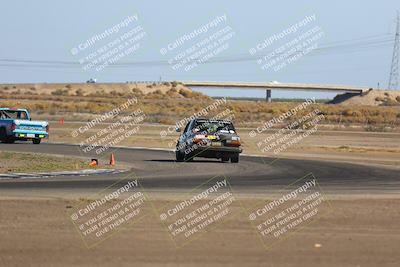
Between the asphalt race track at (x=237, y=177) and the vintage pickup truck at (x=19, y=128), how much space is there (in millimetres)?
9887

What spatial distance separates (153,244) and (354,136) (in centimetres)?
5095

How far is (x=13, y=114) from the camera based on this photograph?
140 feet

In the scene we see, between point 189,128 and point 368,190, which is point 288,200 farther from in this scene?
point 189,128

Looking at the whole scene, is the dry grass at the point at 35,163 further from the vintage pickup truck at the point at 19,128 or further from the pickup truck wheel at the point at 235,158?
the vintage pickup truck at the point at 19,128

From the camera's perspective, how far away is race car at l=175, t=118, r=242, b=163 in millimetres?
30172

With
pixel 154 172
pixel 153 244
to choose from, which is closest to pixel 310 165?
pixel 154 172

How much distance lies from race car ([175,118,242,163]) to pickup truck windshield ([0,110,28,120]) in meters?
13.9

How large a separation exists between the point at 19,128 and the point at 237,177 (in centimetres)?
1981

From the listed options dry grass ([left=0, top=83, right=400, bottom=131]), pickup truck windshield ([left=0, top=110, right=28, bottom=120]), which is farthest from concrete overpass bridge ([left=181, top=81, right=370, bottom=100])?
pickup truck windshield ([left=0, top=110, right=28, bottom=120])

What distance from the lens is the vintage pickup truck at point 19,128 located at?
134 ft

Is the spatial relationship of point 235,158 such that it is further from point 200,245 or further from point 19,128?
point 200,245

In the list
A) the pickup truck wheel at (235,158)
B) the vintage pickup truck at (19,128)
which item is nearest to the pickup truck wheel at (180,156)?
the pickup truck wheel at (235,158)

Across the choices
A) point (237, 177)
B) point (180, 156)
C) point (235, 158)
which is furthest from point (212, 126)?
point (237, 177)

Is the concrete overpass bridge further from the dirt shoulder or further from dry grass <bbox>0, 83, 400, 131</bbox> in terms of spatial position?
the dirt shoulder
